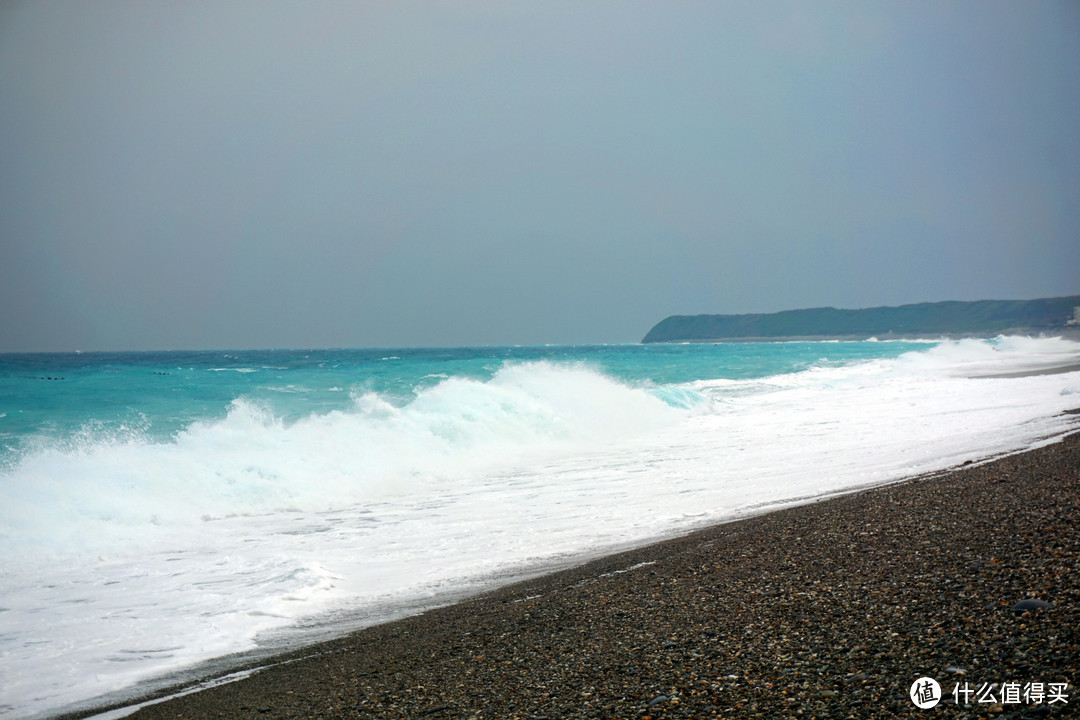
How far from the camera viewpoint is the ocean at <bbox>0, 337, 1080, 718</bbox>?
264 inches

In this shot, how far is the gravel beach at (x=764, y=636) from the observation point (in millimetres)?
3221

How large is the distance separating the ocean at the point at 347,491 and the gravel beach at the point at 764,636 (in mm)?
1248

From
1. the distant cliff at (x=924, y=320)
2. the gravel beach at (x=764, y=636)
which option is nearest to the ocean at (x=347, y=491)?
the gravel beach at (x=764, y=636)

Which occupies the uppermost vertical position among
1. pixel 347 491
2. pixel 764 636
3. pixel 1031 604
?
pixel 1031 604

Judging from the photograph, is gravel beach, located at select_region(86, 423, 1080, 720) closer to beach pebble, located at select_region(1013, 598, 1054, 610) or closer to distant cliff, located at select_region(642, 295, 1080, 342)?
beach pebble, located at select_region(1013, 598, 1054, 610)

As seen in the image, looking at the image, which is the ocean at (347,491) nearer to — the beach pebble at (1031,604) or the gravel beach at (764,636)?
the gravel beach at (764,636)

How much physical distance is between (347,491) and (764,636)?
11.0 metres

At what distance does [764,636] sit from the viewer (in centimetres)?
406

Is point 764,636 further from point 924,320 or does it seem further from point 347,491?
point 924,320

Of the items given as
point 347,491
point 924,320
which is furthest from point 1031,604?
point 924,320

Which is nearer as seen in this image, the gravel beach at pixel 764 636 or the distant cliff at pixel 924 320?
the gravel beach at pixel 764 636

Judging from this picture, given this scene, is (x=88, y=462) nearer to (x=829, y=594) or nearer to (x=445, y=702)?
(x=445, y=702)

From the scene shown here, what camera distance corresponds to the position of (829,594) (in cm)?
459

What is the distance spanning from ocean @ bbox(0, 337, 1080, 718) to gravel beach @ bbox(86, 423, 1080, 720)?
4.09ft
